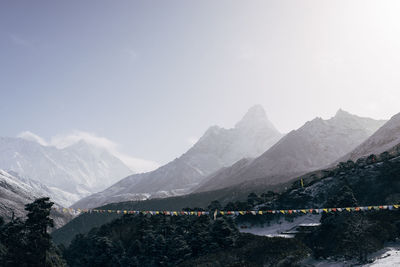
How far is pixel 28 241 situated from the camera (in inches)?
1406

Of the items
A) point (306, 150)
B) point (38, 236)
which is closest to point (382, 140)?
point (306, 150)

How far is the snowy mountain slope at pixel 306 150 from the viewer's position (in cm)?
15650

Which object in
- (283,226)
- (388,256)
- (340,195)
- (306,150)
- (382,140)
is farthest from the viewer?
(306,150)

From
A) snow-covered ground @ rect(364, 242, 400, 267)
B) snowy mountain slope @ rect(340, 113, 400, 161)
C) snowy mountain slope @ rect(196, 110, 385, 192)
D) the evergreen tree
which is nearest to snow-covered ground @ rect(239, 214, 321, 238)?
snow-covered ground @ rect(364, 242, 400, 267)

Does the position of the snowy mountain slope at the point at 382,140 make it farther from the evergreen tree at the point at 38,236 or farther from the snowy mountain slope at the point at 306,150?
the evergreen tree at the point at 38,236

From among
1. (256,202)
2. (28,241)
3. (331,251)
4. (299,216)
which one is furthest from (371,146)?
(28,241)

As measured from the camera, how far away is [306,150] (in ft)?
548

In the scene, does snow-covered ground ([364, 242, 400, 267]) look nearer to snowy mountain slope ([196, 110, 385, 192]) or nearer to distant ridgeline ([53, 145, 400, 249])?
distant ridgeline ([53, 145, 400, 249])

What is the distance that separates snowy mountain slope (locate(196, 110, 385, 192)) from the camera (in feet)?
513

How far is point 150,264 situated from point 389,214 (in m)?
26.0

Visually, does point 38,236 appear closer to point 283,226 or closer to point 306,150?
point 283,226

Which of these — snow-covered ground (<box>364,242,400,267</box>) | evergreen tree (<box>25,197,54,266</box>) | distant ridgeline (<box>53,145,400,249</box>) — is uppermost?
evergreen tree (<box>25,197,54,266</box>)

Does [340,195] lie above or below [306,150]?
below

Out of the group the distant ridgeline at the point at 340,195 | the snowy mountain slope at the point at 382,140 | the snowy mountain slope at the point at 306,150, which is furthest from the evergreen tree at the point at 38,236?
the snowy mountain slope at the point at 306,150
